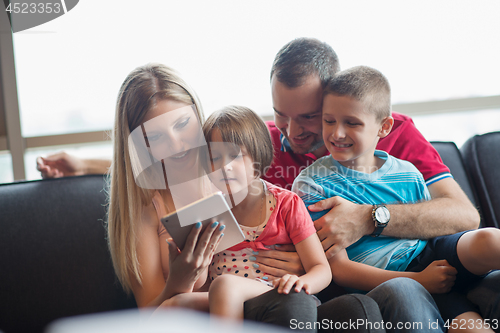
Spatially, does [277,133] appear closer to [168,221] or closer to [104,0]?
[168,221]

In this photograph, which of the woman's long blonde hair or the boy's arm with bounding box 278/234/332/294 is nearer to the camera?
the boy's arm with bounding box 278/234/332/294

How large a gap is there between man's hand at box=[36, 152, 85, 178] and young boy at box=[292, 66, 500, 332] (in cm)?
91

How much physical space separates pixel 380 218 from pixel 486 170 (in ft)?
2.43

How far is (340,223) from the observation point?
1.11 metres

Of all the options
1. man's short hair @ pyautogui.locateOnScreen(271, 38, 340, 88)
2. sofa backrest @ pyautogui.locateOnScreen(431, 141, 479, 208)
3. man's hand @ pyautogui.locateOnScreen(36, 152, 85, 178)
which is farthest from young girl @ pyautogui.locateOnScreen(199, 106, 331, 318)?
sofa backrest @ pyautogui.locateOnScreen(431, 141, 479, 208)

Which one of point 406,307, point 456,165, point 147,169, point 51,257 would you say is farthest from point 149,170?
point 456,165

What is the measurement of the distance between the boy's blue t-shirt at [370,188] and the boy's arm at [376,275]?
7 centimetres

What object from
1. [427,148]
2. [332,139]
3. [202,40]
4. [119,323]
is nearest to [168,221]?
[119,323]

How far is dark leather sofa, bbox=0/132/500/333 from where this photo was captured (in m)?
1.15

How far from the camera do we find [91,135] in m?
2.33

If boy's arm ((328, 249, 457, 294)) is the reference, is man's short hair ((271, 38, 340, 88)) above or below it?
above

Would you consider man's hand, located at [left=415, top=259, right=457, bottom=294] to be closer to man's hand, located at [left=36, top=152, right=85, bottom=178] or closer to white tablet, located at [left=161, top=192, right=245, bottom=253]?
white tablet, located at [left=161, top=192, right=245, bottom=253]

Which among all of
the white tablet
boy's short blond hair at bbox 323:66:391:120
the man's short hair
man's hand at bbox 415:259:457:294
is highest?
the man's short hair

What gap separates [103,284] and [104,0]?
180 centimetres
